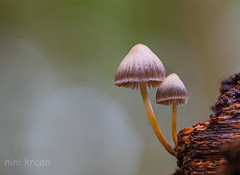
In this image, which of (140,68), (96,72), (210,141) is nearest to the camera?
(210,141)

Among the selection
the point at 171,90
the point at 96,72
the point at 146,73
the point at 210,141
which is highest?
the point at 96,72

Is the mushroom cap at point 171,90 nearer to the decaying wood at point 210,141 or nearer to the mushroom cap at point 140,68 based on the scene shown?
the mushroom cap at point 140,68

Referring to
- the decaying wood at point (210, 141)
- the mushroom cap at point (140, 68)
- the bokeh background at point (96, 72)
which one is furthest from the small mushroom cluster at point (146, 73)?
the bokeh background at point (96, 72)

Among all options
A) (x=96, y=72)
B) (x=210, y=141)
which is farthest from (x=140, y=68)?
(x=96, y=72)

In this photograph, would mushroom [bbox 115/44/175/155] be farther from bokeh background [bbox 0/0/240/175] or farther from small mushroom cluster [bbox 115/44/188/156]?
bokeh background [bbox 0/0/240/175]

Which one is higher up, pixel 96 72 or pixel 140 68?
pixel 96 72

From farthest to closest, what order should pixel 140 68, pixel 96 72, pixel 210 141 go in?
pixel 96 72, pixel 140 68, pixel 210 141

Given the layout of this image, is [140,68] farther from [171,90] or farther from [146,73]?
[171,90]

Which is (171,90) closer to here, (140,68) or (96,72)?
(140,68)

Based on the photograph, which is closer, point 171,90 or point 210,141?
point 210,141
